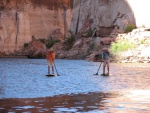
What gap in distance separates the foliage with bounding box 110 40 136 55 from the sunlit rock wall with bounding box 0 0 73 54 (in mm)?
42373

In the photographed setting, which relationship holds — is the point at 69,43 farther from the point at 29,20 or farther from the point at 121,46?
the point at 29,20

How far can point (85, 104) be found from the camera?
1263 centimetres

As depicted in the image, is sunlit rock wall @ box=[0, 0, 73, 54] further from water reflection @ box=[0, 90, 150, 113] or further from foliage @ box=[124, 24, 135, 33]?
water reflection @ box=[0, 90, 150, 113]

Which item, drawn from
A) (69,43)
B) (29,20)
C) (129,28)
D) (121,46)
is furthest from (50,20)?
(121,46)

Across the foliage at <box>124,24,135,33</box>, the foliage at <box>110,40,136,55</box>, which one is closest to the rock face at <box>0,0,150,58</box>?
the foliage at <box>124,24,135,33</box>

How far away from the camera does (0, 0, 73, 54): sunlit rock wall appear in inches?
3639

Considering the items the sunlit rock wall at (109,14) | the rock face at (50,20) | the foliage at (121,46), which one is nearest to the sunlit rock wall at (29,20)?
the rock face at (50,20)

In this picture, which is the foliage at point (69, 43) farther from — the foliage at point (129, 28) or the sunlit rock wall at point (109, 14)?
the foliage at point (129, 28)

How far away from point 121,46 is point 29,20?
1927 inches

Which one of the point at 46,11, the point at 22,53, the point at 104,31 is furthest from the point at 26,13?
the point at 104,31

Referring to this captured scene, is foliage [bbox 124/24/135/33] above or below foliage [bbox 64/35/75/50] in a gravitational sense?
above

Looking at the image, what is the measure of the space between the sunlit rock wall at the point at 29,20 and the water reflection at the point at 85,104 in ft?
250

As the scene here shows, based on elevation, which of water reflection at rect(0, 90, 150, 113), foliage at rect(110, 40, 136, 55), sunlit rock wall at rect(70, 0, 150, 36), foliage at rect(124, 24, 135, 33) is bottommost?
water reflection at rect(0, 90, 150, 113)

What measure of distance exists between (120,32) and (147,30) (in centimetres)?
599
